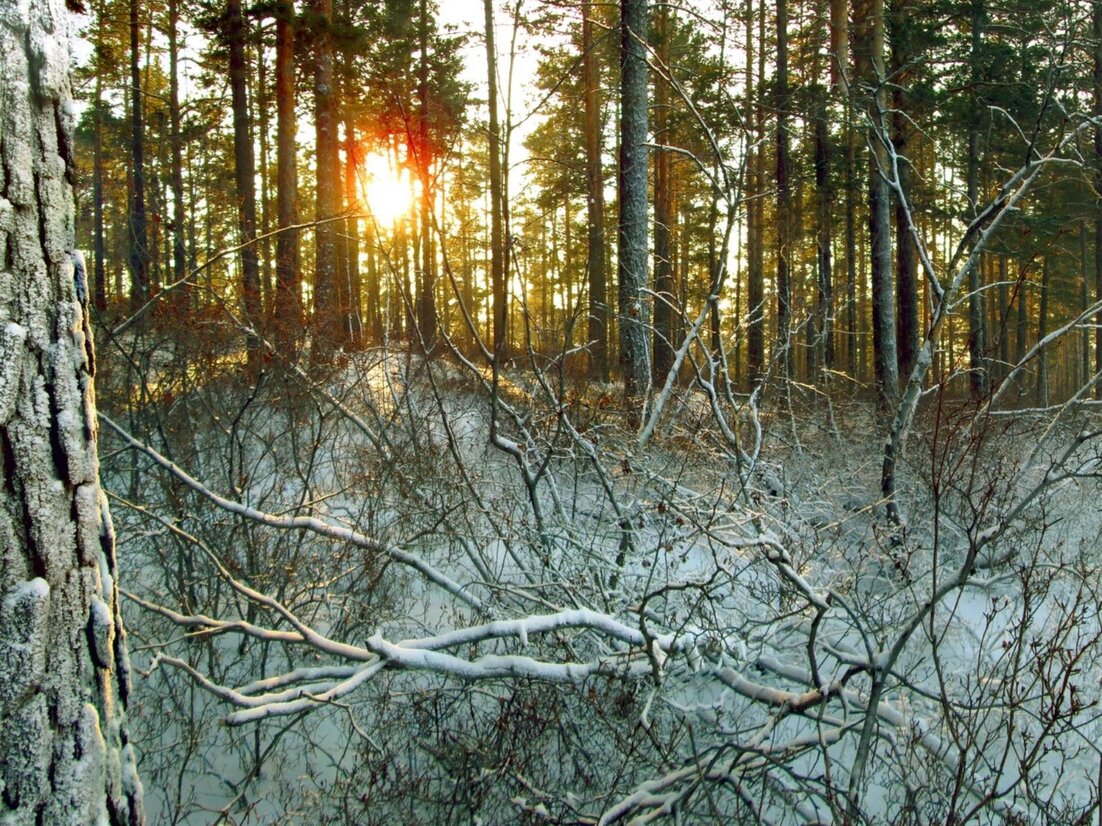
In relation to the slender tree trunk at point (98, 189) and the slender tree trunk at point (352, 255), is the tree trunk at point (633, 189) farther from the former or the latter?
the slender tree trunk at point (98, 189)

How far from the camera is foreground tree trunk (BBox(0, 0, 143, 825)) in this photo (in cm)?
75

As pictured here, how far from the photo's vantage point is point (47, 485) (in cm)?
78

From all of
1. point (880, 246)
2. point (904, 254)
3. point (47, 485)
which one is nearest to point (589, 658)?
point (47, 485)

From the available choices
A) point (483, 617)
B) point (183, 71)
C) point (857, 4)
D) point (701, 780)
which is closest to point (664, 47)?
point (857, 4)

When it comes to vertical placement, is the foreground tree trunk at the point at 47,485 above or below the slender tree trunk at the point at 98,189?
below

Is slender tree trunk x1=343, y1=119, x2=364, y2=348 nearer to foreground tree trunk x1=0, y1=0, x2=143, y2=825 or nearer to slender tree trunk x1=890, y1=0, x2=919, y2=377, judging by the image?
foreground tree trunk x1=0, y1=0, x2=143, y2=825

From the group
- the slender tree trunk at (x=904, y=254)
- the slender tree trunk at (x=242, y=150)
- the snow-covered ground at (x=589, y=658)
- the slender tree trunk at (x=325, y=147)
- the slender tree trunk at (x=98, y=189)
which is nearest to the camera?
the snow-covered ground at (x=589, y=658)

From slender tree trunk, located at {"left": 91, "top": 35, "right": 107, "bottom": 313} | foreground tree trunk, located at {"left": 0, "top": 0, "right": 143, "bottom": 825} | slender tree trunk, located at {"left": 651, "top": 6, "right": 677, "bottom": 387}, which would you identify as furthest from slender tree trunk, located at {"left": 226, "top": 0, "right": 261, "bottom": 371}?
foreground tree trunk, located at {"left": 0, "top": 0, "right": 143, "bottom": 825}

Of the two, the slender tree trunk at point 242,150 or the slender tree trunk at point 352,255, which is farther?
the slender tree trunk at point 242,150

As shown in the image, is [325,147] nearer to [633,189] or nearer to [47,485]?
[633,189]

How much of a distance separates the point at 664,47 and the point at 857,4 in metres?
5.04

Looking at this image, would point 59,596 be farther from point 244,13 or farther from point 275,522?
point 244,13

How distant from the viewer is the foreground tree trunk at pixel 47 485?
75 centimetres

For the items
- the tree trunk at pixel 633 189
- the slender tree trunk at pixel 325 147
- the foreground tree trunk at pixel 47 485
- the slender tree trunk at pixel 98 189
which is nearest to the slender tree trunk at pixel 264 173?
the slender tree trunk at pixel 325 147
